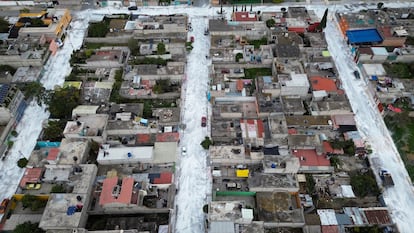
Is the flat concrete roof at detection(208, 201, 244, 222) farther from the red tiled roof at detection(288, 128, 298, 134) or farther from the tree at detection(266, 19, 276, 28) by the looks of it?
the tree at detection(266, 19, 276, 28)

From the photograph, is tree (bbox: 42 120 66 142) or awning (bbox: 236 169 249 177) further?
tree (bbox: 42 120 66 142)

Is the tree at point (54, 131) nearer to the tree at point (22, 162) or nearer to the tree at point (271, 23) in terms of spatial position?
the tree at point (22, 162)

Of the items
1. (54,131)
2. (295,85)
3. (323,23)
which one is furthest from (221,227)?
(323,23)

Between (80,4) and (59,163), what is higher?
(80,4)

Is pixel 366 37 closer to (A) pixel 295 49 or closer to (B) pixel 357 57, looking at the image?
(B) pixel 357 57

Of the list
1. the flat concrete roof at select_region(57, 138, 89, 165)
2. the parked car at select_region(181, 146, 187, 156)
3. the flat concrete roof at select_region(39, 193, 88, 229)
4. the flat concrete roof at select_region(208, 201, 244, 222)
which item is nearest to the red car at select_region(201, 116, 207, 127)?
the parked car at select_region(181, 146, 187, 156)

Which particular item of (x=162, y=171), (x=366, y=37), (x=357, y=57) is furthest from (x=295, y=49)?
(x=162, y=171)

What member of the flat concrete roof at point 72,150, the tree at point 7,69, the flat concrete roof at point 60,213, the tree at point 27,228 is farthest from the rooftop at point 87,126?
the tree at point 7,69
